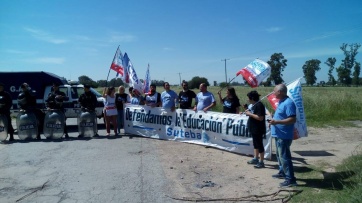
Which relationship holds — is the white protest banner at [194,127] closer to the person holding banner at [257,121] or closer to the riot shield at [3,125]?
the person holding banner at [257,121]

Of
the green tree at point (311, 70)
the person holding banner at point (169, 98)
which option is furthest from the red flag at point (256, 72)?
the green tree at point (311, 70)

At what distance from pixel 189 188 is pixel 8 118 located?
25.3 ft

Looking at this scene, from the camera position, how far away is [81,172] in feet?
21.6

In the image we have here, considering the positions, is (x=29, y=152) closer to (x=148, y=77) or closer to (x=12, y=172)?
(x=12, y=172)

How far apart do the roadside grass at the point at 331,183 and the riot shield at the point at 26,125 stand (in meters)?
8.43

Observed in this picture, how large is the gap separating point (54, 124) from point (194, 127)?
484 cm

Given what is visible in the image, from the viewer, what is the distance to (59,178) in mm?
6184

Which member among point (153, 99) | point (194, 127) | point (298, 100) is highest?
point (153, 99)

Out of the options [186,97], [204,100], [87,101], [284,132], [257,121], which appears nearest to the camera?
[284,132]

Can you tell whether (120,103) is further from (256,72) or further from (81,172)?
(256,72)

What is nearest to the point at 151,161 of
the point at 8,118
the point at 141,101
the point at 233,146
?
the point at 233,146

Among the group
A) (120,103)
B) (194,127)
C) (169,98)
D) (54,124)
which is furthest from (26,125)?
(194,127)

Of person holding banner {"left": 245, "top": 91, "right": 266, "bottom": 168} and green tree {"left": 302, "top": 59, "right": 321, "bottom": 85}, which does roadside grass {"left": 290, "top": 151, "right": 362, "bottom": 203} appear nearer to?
person holding banner {"left": 245, "top": 91, "right": 266, "bottom": 168}

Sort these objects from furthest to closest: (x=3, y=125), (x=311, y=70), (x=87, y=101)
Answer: (x=311, y=70)
(x=87, y=101)
(x=3, y=125)
